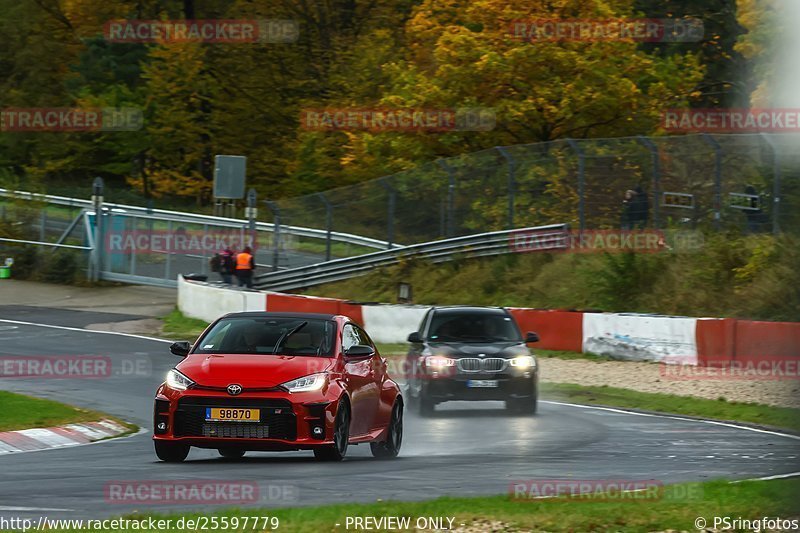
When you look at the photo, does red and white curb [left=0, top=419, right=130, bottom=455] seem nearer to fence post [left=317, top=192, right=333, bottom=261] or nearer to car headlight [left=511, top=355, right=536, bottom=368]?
car headlight [left=511, top=355, right=536, bottom=368]

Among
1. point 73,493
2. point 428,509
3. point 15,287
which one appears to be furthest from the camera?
point 15,287

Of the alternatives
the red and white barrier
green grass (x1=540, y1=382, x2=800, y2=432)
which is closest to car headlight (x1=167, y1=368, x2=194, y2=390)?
the red and white barrier

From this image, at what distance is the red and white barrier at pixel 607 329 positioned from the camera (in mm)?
23234

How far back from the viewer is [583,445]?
1534cm

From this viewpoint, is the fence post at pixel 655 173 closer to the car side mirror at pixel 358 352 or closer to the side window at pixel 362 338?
the side window at pixel 362 338

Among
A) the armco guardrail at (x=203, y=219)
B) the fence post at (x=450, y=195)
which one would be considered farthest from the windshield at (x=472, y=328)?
the armco guardrail at (x=203, y=219)

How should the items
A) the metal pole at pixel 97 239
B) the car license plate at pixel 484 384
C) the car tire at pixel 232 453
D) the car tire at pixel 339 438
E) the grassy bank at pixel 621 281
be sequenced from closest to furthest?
the car tire at pixel 339 438 → the car tire at pixel 232 453 → the car license plate at pixel 484 384 → the grassy bank at pixel 621 281 → the metal pole at pixel 97 239

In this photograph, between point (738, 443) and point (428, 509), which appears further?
point (738, 443)

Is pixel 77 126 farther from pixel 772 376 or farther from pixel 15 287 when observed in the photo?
pixel 772 376

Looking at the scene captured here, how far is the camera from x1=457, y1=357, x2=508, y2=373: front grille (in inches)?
754

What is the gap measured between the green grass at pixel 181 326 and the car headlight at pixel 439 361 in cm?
1346

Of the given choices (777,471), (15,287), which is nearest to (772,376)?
(777,471)

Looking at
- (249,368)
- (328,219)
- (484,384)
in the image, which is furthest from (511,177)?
(249,368)

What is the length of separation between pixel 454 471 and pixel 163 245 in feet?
107
